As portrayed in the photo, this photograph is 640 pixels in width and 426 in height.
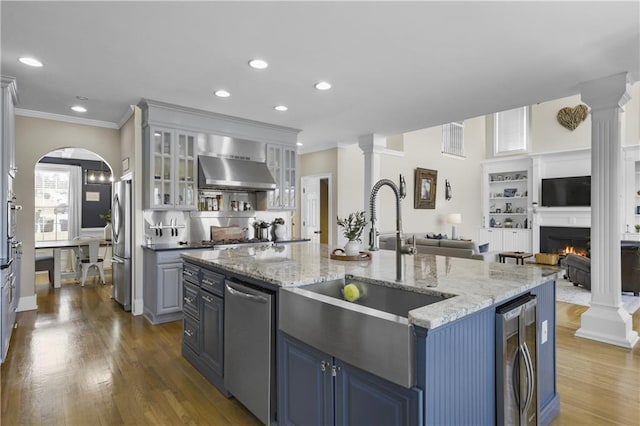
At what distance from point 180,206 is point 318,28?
3014mm

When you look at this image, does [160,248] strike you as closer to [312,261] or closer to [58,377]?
[58,377]

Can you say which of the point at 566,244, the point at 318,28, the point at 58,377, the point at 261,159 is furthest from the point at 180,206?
the point at 566,244

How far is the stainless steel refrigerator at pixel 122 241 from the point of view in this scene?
4594 millimetres

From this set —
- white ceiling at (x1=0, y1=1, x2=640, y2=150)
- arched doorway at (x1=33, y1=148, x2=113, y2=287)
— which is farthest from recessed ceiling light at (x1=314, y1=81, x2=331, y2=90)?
arched doorway at (x1=33, y1=148, x2=113, y2=287)

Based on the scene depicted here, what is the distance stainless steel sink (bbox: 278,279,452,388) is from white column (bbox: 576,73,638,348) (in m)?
2.82

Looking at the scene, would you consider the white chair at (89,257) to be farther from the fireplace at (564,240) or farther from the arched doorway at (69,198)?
the fireplace at (564,240)

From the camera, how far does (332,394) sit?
64.6 inches

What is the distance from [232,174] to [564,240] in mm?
8117

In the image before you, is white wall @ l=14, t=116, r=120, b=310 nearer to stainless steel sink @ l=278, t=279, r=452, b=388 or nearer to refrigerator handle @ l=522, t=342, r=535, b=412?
stainless steel sink @ l=278, t=279, r=452, b=388

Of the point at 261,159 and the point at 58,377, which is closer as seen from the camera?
the point at 58,377

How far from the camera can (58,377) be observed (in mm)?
2797

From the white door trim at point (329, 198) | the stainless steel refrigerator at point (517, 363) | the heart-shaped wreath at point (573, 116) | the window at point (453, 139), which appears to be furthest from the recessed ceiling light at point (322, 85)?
the heart-shaped wreath at point (573, 116)

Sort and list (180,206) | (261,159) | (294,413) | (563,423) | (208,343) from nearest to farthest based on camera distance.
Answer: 1. (294,413)
2. (563,423)
3. (208,343)
4. (180,206)
5. (261,159)

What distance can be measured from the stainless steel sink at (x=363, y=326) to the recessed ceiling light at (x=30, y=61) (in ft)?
10.0
